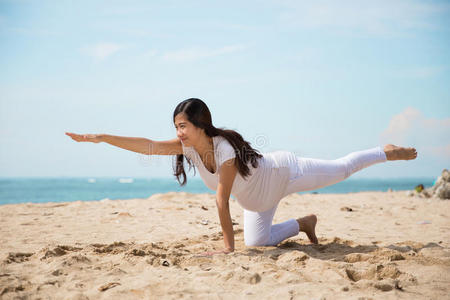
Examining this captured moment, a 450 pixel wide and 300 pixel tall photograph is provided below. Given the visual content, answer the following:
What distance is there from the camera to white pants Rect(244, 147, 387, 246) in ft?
12.0

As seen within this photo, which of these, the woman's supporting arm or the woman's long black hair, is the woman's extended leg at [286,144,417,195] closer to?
the woman's long black hair

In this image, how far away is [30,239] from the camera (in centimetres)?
424

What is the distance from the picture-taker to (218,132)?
347 centimetres

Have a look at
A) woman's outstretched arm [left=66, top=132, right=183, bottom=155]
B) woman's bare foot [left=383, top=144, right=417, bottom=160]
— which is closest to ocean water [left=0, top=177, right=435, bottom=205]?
woman's outstretched arm [left=66, top=132, right=183, bottom=155]

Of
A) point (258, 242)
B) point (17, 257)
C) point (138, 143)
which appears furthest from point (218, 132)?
point (17, 257)

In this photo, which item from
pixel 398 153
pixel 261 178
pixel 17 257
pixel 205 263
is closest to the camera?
pixel 205 263

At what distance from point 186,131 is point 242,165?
608mm

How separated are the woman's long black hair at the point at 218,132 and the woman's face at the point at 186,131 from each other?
0.11 ft

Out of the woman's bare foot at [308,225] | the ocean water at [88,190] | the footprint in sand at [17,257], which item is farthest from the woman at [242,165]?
the footprint in sand at [17,257]

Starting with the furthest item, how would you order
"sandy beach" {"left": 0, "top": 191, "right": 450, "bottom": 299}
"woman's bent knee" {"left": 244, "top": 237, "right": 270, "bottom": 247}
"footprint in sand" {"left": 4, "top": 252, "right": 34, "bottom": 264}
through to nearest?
1. "woman's bent knee" {"left": 244, "top": 237, "right": 270, "bottom": 247}
2. "footprint in sand" {"left": 4, "top": 252, "right": 34, "bottom": 264}
3. "sandy beach" {"left": 0, "top": 191, "right": 450, "bottom": 299}

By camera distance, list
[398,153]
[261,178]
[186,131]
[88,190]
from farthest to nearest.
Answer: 1. [88,190]
2. [398,153]
3. [261,178]
4. [186,131]

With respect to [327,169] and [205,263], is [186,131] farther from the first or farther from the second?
[327,169]

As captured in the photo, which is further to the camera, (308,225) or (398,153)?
(308,225)

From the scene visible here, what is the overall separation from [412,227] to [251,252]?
3293 mm
